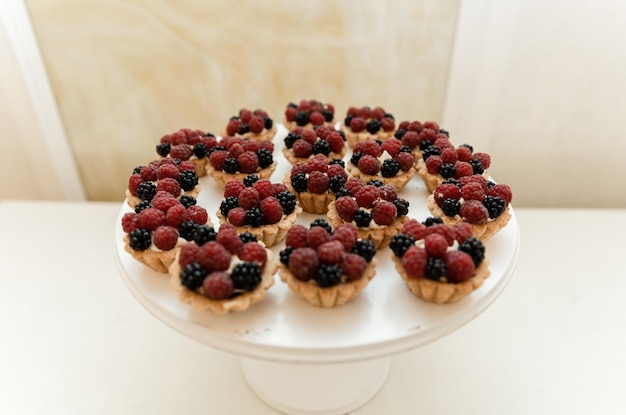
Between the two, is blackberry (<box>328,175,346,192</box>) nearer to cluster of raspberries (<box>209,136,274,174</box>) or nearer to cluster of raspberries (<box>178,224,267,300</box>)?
cluster of raspberries (<box>209,136,274,174</box>)

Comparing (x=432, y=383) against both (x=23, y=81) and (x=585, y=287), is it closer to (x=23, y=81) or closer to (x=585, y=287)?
(x=585, y=287)

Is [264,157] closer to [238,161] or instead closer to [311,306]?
[238,161]

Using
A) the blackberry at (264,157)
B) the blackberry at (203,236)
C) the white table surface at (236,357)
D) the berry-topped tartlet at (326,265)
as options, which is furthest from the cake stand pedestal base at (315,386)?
the blackberry at (264,157)

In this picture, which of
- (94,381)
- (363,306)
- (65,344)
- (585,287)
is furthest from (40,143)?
(585,287)

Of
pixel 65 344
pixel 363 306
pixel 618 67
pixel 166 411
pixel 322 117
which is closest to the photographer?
pixel 363 306

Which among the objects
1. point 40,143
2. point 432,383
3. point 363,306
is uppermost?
point 363,306
